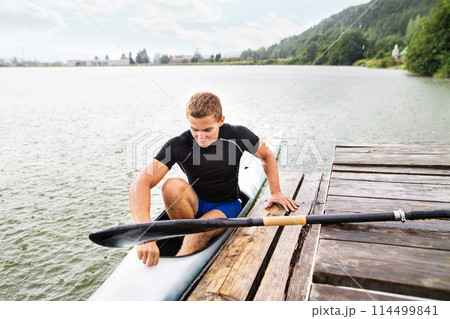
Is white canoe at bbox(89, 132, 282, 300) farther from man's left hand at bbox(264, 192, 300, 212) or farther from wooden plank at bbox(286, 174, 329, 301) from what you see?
man's left hand at bbox(264, 192, 300, 212)

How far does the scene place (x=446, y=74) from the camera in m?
25.9

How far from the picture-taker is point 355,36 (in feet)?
156

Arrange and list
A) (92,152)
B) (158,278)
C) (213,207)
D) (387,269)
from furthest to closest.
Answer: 1. (92,152)
2. (213,207)
3. (158,278)
4. (387,269)

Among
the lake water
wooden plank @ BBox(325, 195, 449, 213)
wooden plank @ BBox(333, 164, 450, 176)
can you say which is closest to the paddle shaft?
wooden plank @ BBox(325, 195, 449, 213)

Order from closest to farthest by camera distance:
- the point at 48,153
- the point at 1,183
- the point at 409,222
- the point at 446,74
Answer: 1. the point at 409,222
2. the point at 1,183
3. the point at 48,153
4. the point at 446,74

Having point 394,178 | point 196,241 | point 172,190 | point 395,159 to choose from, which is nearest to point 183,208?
point 172,190

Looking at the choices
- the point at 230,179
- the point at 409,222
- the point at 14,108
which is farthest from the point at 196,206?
the point at 14,108

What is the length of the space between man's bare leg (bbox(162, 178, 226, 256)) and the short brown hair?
2.04ft

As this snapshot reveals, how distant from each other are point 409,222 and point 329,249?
0.57 m

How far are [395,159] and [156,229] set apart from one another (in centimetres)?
233

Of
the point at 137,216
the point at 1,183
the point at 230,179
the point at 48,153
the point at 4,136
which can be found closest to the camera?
the point at 137,216

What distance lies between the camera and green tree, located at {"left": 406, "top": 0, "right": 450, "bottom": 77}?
26.4 meters

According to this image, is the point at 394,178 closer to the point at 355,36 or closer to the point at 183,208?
the point at 183,208
